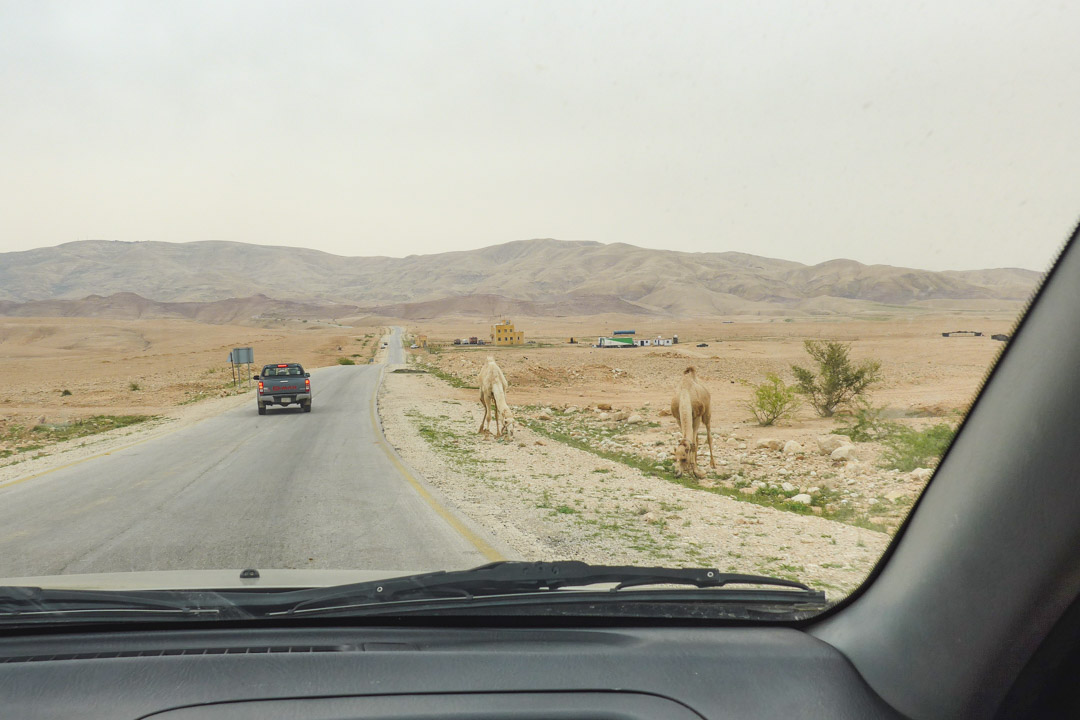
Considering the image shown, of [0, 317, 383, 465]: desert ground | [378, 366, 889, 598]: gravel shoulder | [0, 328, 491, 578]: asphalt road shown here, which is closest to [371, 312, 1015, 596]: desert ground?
[378, 366, 889, 598]: gravel shoulder

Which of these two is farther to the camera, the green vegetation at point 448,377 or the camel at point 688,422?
the green vegetation at point 448,377

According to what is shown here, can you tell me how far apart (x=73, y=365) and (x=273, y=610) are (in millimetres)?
79710

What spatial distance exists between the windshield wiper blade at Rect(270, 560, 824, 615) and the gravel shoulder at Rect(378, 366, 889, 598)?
61 cm

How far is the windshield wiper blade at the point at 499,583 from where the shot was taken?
262 centimetres

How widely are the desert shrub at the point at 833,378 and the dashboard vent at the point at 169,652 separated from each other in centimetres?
1682

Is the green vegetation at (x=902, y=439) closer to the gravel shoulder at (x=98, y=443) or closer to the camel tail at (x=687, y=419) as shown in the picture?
the camel tail at (x=687, y=419)

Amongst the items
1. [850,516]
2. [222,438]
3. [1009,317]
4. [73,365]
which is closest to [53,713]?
[1009,317]

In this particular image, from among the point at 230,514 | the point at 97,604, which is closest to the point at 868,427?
the point at 230,514

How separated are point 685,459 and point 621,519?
12.8 feet

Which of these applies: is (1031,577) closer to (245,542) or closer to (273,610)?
(273,610)

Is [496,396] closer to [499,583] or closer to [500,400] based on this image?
[500,400]

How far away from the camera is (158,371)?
6222 cm

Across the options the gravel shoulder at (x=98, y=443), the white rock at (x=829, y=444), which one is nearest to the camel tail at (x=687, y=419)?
the white rock at (x=829, y=444)

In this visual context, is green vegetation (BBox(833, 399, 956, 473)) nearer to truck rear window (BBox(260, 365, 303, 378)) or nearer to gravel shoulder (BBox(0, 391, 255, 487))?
gravel shoulder (BBox(0, 391, 255, 487))
